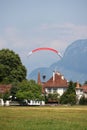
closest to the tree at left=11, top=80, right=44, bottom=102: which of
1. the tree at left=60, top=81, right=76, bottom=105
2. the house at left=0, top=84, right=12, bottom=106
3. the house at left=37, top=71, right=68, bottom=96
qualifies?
the house at left=0, top=84, right=12, bottom=106

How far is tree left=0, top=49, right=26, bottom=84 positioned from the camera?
11950cm

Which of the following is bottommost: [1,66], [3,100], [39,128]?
[39,128]

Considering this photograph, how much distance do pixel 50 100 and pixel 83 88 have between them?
889 inches

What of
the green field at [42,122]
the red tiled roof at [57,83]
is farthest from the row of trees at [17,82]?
the green field at [42,122]

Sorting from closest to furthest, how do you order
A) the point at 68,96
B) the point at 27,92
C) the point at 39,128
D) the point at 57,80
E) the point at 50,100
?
the point at 39,128
the point at 27,92
the point at 68,96
the point at 50,100
the point at 57,80

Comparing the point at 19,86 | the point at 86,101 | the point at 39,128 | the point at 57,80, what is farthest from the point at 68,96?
the point at 39,128

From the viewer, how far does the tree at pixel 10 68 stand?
119500 millimetres

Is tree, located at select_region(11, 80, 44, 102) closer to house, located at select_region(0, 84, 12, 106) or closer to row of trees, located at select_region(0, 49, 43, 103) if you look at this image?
row of trees, located at select_region(0, 49, 43, 103)

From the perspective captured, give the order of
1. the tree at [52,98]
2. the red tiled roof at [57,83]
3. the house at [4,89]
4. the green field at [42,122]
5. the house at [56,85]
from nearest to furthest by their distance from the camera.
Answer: the green field at [42,122], the house at [4,89], the tree at [52,98], the house at [56,85], the red tiled roof at [57,83]

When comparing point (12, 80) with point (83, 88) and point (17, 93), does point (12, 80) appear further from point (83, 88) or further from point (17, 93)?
point (83, 88)

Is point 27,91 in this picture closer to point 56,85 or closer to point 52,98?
point 52,98

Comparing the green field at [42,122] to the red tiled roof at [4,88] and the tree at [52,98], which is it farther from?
the tree at [52,98]

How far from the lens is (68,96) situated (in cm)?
12569

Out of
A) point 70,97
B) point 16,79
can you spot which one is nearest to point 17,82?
point 16,79
